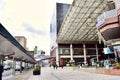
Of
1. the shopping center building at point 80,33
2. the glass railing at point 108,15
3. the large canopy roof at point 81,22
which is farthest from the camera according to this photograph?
the shopping center building at point 80,33

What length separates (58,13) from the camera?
83.8 m

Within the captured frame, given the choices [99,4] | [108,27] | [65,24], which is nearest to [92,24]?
[65,24]

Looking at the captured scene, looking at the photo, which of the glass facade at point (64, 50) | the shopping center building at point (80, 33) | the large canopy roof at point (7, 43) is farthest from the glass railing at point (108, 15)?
the glass facade at point (64, 50)

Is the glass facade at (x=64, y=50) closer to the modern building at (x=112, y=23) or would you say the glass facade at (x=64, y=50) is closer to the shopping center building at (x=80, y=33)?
the shopping center building at (x=80, y=33)

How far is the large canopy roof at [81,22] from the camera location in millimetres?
43344

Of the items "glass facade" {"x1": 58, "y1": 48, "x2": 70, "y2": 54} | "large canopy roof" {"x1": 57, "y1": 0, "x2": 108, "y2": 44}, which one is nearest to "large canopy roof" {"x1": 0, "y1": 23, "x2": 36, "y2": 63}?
"large canopy roof" {"x1": 57, "y1": 0, "x2": 108, "y2": 44}

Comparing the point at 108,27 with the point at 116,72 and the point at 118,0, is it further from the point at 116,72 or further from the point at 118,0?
the point at 116,72

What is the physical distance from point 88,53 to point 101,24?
47678mm

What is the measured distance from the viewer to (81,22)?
5700cm

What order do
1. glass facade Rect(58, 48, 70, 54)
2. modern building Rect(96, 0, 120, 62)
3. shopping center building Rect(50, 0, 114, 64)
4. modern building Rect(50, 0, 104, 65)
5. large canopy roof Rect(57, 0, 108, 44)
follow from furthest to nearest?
glass facade Rect(58, 48, 70, 54), modern building Rect(50, 0, 104, 65), shopping center building Rect(50, 0, 114, 64), large canopy roof Rect(57, 0, 108, 44), modern building Rect(96, 0, 120, 62)

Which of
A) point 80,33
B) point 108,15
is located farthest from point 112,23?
point 80,33

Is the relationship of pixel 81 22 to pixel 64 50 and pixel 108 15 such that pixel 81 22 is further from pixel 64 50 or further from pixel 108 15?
pixel 108 15

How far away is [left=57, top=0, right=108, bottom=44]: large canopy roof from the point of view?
142 ft

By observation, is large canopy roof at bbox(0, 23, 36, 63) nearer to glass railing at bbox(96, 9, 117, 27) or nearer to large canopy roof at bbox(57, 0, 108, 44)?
glass railing at bbox(96, 9, 117, 27)
